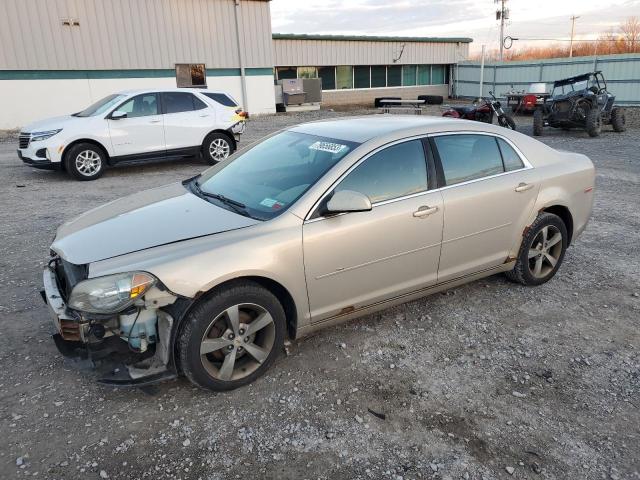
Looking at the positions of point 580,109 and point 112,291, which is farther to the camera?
point 580,109

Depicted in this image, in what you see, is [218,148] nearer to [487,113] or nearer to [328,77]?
[487,113]

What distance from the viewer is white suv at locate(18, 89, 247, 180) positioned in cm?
925

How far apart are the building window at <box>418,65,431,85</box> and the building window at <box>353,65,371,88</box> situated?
398cm

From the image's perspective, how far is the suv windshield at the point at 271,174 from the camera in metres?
3.39

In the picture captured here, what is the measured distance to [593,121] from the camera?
47.2 ft

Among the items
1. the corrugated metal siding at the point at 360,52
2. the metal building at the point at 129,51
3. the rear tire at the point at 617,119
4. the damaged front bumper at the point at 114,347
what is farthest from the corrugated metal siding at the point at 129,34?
the damaged front bumper at the point at 114,347

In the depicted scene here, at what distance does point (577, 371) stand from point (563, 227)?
1.63 m

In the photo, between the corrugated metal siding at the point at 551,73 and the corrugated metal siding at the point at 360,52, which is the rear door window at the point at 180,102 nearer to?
the corrugated metal siding at the point at 360,52

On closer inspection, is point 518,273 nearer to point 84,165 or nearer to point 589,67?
point 84,165

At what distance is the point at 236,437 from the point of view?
2.77 meters

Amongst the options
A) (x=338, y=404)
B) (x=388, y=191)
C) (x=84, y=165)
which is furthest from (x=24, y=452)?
(x=84, y=165)

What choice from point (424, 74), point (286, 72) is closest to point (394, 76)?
point (424, 74)

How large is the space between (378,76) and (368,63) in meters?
1.36

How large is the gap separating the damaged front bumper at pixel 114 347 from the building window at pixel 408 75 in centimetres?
3090
